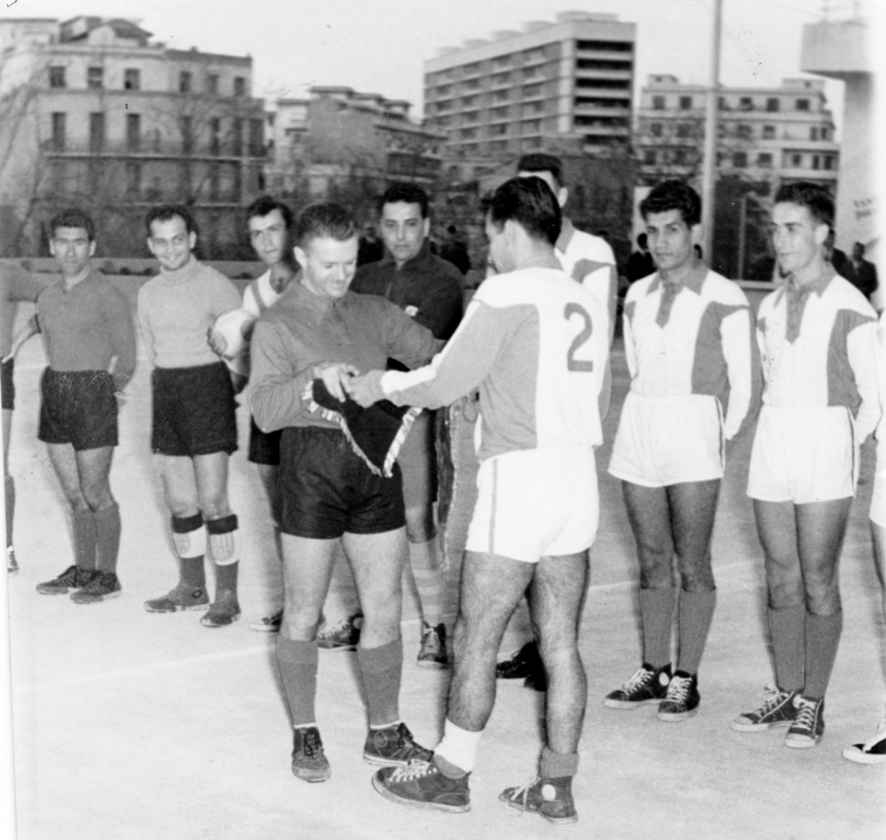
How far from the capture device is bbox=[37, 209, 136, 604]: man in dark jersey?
5355 mm

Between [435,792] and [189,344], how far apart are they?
2.22 metres

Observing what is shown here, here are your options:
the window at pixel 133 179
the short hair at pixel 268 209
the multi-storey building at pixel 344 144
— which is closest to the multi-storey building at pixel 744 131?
the multi-storey building at pixel 344 144

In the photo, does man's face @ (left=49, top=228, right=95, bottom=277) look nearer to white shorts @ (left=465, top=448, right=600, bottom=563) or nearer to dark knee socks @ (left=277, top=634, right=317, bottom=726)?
dark knee socks @ (left=277, top=634, right=317, bottom=726)

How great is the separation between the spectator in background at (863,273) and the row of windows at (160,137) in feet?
18.2

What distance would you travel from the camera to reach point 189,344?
16.8 feet

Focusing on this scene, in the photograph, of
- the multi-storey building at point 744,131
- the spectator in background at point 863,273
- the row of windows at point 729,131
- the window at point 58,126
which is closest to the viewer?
the window at point 58,126

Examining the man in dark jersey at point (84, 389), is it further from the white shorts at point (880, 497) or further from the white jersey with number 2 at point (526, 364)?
the white shorts at point (880, 497)

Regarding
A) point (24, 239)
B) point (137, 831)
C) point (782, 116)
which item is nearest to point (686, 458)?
point (137, 831)

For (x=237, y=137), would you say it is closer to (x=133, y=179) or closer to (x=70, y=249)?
(x=133, y=179)

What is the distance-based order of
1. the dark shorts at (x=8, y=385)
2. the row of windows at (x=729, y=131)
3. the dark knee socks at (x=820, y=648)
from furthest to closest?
the row of windows at (x=729, y=131), the dark shorts at (x=8, y=385), the dark knee socks at (x=820, y=648)

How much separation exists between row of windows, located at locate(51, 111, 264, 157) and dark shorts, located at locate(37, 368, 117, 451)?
1264 mm

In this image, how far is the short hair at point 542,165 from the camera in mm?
4375

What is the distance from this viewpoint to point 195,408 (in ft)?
16.8

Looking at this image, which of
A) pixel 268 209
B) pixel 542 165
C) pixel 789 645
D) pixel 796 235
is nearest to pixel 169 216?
pixel 268 209
